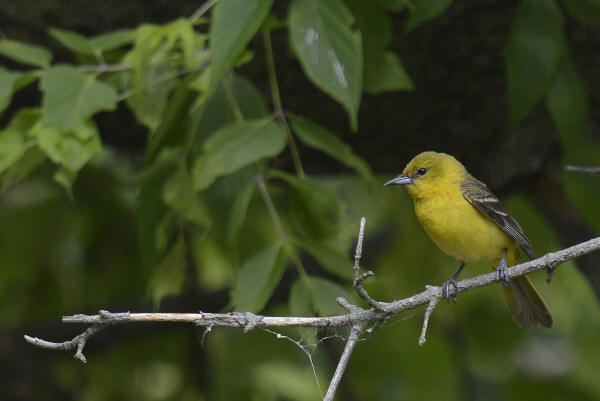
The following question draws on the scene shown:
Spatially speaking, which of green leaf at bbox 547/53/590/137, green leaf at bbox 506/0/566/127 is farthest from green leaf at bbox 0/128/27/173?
green leaf at bbox 547/53/590/137

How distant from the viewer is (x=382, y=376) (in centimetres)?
513

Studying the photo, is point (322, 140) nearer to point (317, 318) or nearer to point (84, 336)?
point (317, 318)

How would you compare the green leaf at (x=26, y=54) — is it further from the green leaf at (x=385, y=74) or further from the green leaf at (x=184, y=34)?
the green leaf at (x=385, y=74)

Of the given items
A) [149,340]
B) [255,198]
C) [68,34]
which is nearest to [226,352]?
[149,340]

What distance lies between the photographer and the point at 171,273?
3293 millimetres

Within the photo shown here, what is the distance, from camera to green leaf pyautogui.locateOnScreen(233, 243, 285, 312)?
2.81m

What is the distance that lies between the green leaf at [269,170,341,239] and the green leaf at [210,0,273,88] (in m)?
0.67

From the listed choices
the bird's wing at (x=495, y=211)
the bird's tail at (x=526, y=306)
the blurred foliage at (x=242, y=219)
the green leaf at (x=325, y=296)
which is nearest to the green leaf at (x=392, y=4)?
the blurred foliage at (x=242, y=219)

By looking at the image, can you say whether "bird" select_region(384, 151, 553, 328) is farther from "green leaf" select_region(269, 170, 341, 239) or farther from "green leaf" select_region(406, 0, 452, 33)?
"green leaf" select_region(406, 0, 452, 33)

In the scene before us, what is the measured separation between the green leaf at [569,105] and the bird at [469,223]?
36 cm

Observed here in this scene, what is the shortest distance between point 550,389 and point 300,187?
2.71 metres

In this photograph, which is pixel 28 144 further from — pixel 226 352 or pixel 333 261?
pixel 226 352

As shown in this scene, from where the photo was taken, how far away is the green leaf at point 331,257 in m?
3.09

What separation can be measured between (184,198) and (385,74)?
2.86ft
